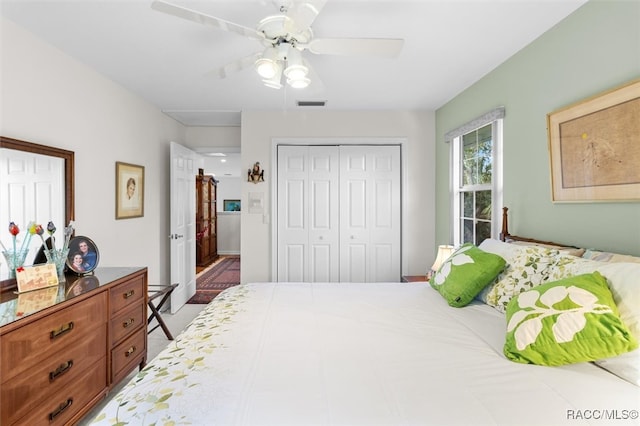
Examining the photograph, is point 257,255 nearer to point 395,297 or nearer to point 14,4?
point 395,297

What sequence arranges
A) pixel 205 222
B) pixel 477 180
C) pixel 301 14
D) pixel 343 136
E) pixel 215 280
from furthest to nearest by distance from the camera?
pixel 205 222 → pixel 215 280 → pixel 343 136 → pixel 477 180 → pixel 301 14

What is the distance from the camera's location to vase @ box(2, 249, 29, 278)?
1.77 meters

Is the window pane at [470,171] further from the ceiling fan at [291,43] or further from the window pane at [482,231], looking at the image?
the ceiling fan at [291,43]

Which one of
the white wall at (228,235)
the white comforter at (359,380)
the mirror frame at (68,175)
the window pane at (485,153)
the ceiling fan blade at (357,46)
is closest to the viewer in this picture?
the white comforter at (359,380)

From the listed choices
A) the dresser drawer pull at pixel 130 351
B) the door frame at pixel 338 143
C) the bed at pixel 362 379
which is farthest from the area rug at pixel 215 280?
the bed at pixel 362 379

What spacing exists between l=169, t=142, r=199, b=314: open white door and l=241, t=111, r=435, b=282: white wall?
832mm

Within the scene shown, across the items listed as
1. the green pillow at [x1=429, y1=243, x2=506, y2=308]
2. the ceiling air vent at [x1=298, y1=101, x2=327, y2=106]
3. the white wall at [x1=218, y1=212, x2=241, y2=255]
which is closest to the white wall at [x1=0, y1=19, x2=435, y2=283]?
the ceiling air vent at [x1=298, y1=101, x2=327, y2=106]

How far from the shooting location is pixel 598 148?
5.40ft

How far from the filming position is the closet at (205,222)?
6426 millimetres

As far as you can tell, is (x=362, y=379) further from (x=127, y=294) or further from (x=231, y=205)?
(x=231, y=205)

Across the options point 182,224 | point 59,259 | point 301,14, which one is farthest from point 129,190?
point 301,14

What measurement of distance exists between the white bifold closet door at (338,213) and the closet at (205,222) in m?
3.20

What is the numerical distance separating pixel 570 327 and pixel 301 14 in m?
1.65

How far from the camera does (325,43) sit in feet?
5.39
